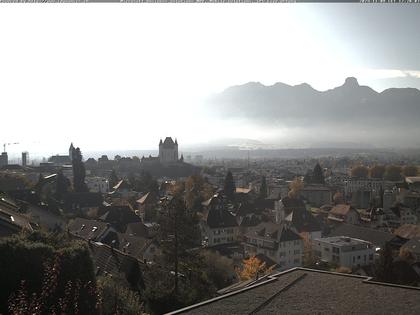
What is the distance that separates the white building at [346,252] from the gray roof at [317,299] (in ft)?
42.3

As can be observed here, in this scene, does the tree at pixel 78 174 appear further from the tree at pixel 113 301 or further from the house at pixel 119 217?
the tree at pixel 113 301

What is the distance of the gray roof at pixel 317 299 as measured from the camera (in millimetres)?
5051

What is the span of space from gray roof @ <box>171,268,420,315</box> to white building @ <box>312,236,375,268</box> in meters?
12.9

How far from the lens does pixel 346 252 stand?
18562 millimetres

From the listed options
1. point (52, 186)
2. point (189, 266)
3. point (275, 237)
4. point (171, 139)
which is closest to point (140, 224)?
point (275, 237)

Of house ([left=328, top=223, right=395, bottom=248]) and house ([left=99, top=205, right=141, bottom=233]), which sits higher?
house ([left=99, top=205, right=141, bottom=233])

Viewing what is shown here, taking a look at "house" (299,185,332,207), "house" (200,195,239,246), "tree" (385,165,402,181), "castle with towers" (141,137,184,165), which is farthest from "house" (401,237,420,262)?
"castle with towers" (141,137,184,165)

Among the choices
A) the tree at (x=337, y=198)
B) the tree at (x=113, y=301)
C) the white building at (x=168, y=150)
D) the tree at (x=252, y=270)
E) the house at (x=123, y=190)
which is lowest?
the tree at (x=337, y=198)

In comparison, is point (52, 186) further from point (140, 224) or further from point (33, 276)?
point (33, 276)

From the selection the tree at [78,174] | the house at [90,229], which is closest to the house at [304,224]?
the house at [90,229]

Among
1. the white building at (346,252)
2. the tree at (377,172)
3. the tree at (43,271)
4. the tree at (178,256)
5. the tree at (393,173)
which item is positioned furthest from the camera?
the tree at (377,172)

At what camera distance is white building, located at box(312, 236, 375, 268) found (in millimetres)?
18562

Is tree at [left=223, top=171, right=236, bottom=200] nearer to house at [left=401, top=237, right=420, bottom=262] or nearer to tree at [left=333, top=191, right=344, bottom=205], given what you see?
tree at [left=333, top=191, right=344, bottom=205]

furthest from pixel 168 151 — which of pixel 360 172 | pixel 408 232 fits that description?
pixel 408 232
